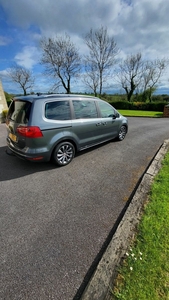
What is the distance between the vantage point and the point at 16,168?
3482mm

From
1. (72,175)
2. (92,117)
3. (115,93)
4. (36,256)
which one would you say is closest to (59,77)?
(115,93)

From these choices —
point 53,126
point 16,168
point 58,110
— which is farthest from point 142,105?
point 16,168

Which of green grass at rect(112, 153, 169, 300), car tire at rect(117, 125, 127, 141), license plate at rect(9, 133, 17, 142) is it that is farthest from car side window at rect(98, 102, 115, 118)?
green grass at rect(112, 153, 169, 300)

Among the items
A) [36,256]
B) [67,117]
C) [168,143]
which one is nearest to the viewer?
[36,256]

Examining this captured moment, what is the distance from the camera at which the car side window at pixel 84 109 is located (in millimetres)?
3670

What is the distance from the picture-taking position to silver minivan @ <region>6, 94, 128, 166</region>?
2.96 metres

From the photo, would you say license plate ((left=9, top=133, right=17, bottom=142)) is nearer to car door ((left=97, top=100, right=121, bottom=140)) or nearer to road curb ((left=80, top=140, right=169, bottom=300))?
car door ((left=97, top=100, right=121, bottom=140))

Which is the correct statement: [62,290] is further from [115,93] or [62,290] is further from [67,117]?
[115,93]

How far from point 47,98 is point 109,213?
103 inches

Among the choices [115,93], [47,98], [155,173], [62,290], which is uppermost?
[115,93]

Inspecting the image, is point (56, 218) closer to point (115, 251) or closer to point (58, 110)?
point (115, 251)

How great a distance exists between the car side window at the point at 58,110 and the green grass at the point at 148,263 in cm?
255

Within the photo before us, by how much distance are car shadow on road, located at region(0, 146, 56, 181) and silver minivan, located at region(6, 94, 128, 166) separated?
37 centimetres

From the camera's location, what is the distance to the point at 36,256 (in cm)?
160
